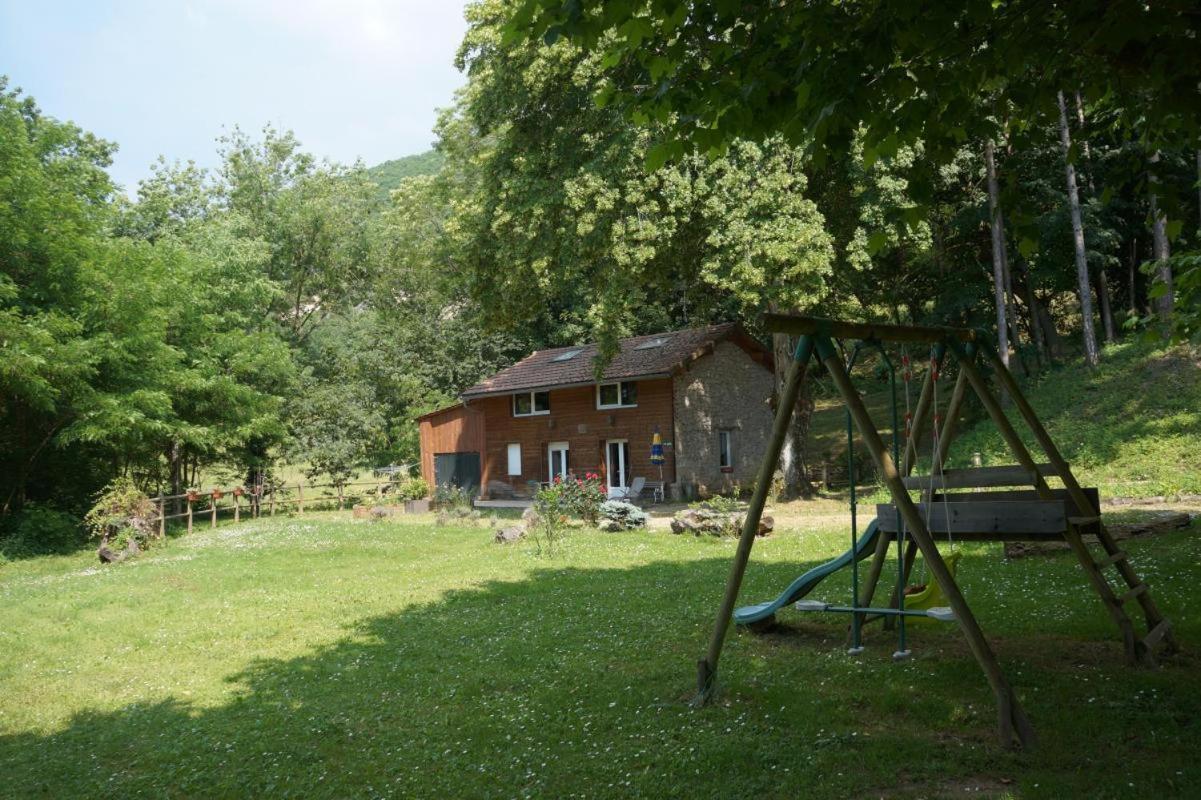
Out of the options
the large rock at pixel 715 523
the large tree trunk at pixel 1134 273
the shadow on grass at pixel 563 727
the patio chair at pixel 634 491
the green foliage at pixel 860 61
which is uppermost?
the large tree trunk at pixel 1134 273

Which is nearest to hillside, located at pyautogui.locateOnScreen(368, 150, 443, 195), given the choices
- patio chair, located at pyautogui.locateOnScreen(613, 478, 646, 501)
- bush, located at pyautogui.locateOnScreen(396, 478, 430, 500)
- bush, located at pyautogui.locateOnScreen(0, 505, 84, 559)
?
bush, located at pyautogui.locateOnScreen(396, 478, 430, 500)

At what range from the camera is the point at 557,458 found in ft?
113

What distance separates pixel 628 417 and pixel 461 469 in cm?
894

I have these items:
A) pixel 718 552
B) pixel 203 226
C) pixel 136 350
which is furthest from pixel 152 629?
pixel 203 226

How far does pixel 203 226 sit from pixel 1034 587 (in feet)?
113

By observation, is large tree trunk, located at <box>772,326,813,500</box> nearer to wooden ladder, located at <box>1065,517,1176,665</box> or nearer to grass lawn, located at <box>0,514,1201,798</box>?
grass lawn, located at <box>0,514,1201,798</box>

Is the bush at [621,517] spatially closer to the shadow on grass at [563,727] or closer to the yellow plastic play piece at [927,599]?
the shadow on grass at [563,727]

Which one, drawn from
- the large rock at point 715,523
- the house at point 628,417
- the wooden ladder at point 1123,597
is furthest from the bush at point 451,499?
the wooden ladder at point 1123,597

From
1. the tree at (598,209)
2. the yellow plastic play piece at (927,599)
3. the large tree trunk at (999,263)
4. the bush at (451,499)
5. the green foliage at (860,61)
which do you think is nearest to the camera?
the green foliage at (860,61)

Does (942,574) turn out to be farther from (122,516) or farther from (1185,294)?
(122,516)

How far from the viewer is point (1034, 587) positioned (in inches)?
406

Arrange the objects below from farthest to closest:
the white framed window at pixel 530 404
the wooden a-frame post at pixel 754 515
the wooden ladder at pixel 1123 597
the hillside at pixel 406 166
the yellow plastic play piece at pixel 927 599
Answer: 1. the hillside at pixel 406 166
2. the white framed window at pixel 530 404
3. the yellow plastic play piece at pixel 927 599
4. the wooden ladder at pixel 1123 597
5. the wooden a-frame post at pixel 754 515

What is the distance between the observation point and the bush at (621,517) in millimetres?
20562

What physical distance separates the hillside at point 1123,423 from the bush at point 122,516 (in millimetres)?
21418
